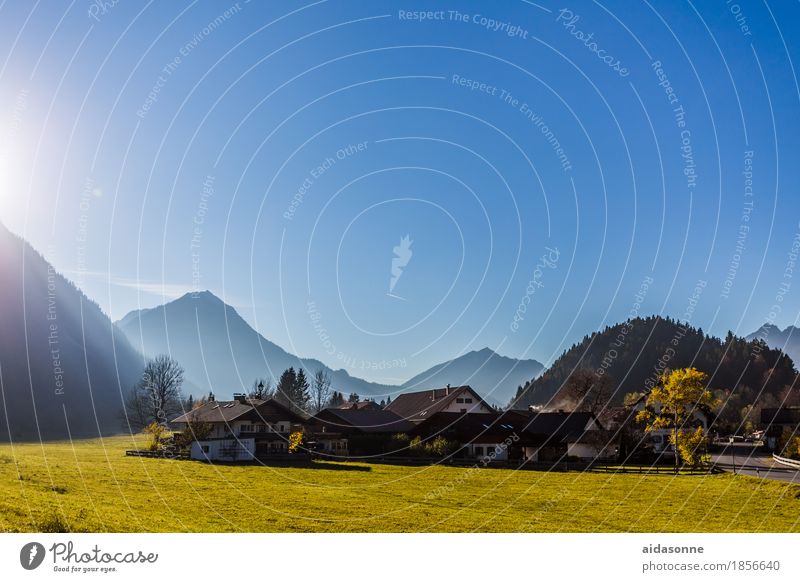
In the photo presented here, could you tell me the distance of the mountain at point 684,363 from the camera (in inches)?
5610

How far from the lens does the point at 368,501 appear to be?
33.3m

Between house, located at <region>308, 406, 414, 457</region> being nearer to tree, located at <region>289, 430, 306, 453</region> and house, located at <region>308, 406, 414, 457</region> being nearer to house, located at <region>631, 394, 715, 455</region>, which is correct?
tree, located at <region>289, 430, 306, 453</region>

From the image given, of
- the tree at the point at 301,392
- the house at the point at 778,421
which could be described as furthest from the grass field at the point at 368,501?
the tree at the point at 301,392

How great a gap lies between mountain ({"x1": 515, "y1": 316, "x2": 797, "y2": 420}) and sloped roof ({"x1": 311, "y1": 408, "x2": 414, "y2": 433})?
59.5 metres

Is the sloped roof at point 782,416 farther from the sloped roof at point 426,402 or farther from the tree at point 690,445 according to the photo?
the sloped roof at point 426,402

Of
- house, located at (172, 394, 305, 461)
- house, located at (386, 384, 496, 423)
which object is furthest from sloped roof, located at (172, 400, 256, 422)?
house, located at (386, 384, 496, 423)

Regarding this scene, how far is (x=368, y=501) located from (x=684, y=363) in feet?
481

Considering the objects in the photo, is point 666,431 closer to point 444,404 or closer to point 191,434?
point 444,404

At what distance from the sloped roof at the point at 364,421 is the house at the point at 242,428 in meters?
4.85
